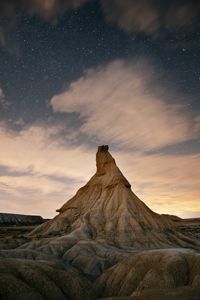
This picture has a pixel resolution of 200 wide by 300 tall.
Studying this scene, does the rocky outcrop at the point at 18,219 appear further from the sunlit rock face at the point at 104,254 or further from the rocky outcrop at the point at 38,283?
the rocky outcrop at the point at 38,283

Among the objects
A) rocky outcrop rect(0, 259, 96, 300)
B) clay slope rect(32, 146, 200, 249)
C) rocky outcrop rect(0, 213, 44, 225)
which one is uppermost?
rocky outcrop rect(0, 213, 44, 225)

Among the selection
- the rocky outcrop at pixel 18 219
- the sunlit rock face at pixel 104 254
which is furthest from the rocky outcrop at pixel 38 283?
the rocky outcrop at pixel 18 219

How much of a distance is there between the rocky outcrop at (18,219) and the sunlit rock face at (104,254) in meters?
54.7

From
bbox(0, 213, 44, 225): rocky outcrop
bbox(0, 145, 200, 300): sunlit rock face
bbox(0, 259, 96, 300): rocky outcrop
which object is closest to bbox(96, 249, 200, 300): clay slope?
bbox(0, 145, 200, 300): sunlit rock face

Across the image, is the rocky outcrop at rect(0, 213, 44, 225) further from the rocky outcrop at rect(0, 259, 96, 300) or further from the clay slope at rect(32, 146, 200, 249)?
the rocky outcrop at rect(0, 259, 96, 300)

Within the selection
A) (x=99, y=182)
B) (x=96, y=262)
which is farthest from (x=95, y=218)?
(x=96, y=262)

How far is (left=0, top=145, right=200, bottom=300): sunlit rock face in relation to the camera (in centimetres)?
3934

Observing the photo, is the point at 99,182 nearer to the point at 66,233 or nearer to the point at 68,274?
the point at 66,233

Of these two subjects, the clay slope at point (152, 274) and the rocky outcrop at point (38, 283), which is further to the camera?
the clay slope at point (152, 274)

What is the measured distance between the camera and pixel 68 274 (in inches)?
1725

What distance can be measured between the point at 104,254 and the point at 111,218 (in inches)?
775

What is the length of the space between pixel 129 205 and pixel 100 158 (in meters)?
20.0

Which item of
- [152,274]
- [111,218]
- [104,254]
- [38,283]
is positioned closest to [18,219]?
[111,218]

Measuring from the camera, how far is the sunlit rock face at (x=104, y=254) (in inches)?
1549
